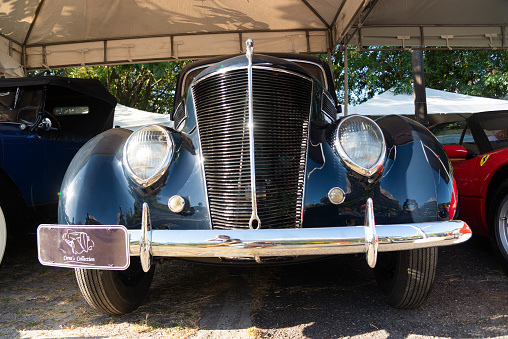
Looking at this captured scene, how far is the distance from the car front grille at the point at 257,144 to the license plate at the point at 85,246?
0.48 m

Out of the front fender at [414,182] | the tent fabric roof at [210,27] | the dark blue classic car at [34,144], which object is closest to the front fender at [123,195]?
the front fender at [414,182]

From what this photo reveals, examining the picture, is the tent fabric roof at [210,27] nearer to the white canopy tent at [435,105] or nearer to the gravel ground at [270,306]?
the gravel ground at [270,306]

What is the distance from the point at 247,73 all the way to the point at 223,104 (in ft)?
0.75

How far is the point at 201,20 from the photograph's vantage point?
237 inches

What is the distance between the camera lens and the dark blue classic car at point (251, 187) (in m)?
1.84

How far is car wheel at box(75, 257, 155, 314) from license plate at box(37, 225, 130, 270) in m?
0.20

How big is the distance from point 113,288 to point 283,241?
108cm

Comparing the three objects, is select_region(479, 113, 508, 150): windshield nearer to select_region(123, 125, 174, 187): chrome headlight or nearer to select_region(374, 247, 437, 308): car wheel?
select_region(374, 247, 437, 308): car wheel

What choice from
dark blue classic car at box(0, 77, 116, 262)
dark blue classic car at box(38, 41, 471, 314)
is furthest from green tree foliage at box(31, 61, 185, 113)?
dark blue classic car at box(38, 41, 471, 314)

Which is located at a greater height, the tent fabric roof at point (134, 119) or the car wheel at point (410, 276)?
the tent fabric roof at point (134, 119)

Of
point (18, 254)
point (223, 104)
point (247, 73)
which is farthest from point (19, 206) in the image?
point (247, 73)

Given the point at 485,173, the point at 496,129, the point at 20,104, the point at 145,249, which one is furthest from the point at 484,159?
the point at 20,104

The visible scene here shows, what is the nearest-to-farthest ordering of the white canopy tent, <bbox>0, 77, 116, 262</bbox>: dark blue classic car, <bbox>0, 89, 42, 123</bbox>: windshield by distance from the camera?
<bbox>0, 77, 116, 262</bbox>: dark blue classic car
<bbox>0, 89, 42, 123</bbox>: windshield
the white canopy tent

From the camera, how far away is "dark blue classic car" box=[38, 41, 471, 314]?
184 centimetres
